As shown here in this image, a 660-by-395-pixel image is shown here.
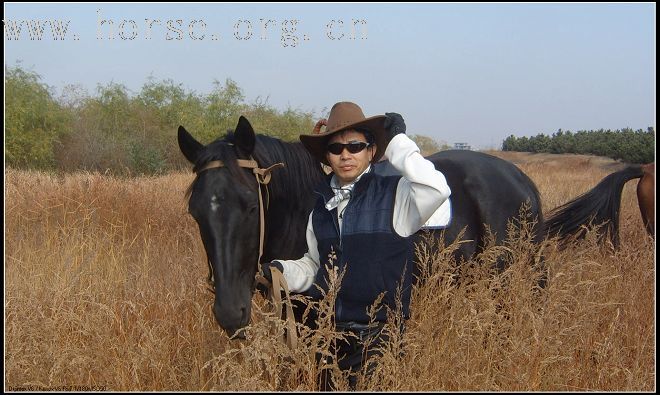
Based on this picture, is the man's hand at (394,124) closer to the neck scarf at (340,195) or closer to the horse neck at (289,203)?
the neck scarf at (340,195)

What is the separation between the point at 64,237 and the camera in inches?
233

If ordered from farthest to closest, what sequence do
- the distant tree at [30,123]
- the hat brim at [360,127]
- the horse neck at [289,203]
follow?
the distant tree at [30,123] < the horse neck at [289,203] < the hat brim at [360,127]

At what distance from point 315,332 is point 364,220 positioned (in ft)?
1.91

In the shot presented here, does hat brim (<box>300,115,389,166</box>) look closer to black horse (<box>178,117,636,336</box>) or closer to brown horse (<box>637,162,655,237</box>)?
black horse (<box>178,117,636,336</box>)

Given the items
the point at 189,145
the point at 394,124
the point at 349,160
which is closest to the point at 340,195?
the point at 349,160

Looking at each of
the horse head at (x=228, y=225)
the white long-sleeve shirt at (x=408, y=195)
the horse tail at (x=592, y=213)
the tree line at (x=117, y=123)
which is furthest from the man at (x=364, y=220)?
the tree line at (x=117, y=123)

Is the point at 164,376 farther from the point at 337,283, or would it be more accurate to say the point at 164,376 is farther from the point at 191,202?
the point at 337,283

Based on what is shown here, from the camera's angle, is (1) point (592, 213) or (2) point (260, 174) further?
(1) point (592, 213)

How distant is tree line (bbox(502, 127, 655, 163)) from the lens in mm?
26844

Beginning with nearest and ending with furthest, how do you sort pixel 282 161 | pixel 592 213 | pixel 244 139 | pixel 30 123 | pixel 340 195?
pixel 340 195
pixel 244 139
pixel 282 161
pixel 592 213
pixel 30 123

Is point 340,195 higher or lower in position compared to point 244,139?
lower

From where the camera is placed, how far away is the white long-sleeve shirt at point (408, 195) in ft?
7.86

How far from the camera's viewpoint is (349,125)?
2.59 m

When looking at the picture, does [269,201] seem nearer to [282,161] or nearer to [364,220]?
[282,161]
